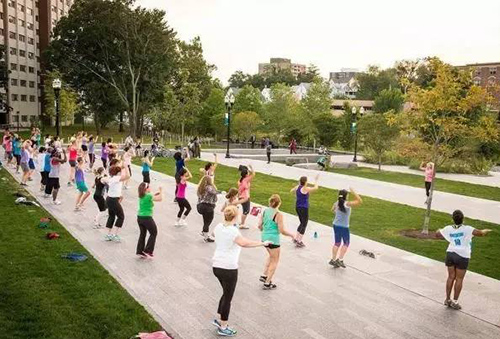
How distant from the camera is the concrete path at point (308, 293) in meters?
7.32

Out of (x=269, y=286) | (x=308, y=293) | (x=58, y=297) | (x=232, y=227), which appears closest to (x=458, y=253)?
(x=308, y=293)

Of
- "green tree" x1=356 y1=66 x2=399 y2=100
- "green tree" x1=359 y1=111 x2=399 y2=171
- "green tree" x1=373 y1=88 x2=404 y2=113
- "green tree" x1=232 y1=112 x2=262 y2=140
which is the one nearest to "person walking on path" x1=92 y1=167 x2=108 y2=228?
"green tree" x1=359 y1=111 x2=399 y2=171

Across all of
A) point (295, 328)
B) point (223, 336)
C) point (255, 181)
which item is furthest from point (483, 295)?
point (255, 181)

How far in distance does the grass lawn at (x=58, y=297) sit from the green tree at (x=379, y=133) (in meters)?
25.5

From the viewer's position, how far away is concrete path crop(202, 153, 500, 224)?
1816 cm

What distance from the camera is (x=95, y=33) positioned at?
4806cm

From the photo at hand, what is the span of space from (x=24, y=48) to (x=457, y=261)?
294 ft

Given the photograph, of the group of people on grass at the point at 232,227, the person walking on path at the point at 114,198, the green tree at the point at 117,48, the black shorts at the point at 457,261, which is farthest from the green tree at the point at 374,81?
the black shorts at the point at 457,261

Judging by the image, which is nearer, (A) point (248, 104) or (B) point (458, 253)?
(B) point (458, 253)

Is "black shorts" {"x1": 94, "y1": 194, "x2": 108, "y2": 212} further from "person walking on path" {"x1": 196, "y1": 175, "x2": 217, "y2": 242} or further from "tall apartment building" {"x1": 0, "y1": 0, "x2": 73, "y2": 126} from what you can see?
"tall apartment building" {"x1": 0, "y1": 0, "x2": 73, "y2": 126}

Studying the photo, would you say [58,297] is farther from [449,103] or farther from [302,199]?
[449,103]

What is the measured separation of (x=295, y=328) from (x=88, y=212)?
9.74 metres

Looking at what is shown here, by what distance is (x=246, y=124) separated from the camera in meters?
54.4

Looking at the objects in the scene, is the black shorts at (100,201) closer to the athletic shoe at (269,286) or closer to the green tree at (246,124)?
the athletic shoe at (269,286)
